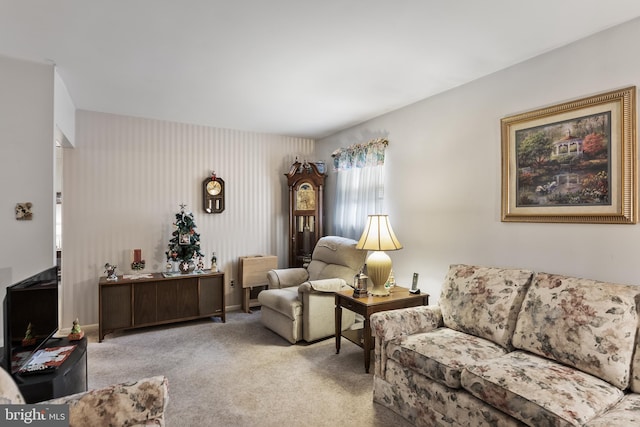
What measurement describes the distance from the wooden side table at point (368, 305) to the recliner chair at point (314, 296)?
0.28 meters

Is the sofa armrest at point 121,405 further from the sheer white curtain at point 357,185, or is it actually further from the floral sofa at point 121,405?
the sheer white curtain at point 357,185

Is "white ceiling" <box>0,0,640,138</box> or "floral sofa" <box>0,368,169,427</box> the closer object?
"floral sofa" <box>0,368,169,427</box>

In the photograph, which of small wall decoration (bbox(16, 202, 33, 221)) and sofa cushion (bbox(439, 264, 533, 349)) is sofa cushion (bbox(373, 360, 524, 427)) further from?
small wall decoration (bbox(16, 202, 33, 221))

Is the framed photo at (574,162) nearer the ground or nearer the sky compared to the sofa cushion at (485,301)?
nearer the sky

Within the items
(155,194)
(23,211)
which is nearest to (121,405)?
(23,211)

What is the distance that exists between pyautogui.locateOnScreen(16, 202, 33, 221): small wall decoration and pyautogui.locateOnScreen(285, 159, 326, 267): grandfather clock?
9.33ft

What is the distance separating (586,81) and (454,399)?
2187 millimetres

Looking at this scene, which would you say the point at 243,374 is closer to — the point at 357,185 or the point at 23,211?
the point at 23,211

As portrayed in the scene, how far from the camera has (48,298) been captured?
86.5 inches

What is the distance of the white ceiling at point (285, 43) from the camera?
1891mm

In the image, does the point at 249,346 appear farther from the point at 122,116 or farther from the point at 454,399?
the point at 122,116

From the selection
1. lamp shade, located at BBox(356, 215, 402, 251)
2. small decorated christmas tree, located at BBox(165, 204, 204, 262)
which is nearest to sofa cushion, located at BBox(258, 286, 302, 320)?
lamp shade, located at BBox(356, 215, 402, 251)

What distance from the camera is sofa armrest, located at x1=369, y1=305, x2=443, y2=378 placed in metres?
2.32

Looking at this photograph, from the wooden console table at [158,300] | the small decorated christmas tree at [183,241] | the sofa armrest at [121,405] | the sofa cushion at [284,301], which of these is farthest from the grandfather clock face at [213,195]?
the sofa armrest at [121,405]
